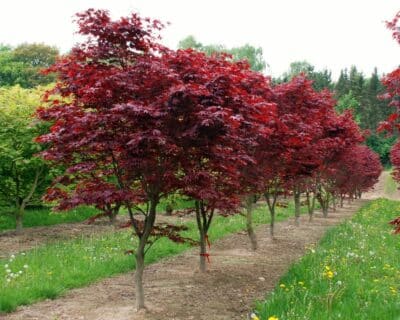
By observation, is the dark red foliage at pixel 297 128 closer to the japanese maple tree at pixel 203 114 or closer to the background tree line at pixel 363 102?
the japanese maple tree at pixel 203 114

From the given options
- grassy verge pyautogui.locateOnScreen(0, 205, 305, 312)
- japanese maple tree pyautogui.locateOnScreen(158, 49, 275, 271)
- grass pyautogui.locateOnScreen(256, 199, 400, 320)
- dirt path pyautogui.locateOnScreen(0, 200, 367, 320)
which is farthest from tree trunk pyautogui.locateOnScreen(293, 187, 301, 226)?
japanese maple tree pyautogui.locateOnScreen(158, 49, 275, 271)

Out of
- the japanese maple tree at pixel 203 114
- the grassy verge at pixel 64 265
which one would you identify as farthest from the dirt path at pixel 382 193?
the japanese maple tree at pixel 203 114

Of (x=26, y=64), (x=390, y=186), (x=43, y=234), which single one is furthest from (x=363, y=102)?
(x=43, y=234)

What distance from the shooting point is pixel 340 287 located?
6.71 m

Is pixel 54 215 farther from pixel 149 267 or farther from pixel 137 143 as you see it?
pixel 137 143

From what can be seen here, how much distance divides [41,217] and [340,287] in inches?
476

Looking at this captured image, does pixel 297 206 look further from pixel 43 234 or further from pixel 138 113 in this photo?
pixel 138 113

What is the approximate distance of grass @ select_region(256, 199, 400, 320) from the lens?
18.1 ft

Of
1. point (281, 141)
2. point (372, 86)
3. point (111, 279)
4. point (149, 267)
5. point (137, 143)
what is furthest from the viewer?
point (372, 86)

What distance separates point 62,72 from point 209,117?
2.37 metres

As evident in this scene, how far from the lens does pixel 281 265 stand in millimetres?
9820

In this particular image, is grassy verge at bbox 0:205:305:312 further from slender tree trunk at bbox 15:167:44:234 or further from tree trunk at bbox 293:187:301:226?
tree trunk at bbox 293:187:301:226

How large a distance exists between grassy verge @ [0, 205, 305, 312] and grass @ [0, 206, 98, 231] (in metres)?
3.69

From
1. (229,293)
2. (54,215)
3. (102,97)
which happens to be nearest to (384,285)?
(229,293)
